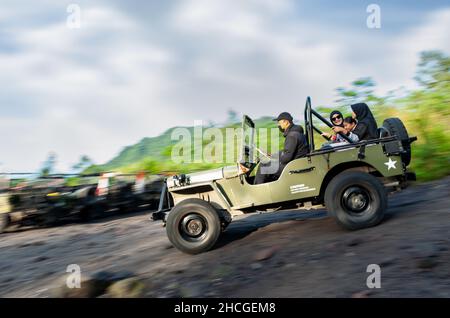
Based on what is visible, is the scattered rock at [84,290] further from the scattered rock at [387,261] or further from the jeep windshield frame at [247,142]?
the scattered rock at [387,261]

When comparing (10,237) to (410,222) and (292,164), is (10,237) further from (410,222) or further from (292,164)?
(410,222)

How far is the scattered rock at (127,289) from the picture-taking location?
487cm

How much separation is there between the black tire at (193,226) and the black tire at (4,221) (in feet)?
17.1

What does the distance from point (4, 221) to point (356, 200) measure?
23.9ft

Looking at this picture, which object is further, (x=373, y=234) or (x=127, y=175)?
(x=127, y=175)

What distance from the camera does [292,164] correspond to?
242 inches

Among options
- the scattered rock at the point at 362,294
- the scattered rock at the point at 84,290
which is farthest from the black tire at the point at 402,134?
the scattered rock at the point at 84,290

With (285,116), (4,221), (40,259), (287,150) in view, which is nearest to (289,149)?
(287,150)

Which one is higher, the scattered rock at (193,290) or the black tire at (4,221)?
the black tire at (4,221)

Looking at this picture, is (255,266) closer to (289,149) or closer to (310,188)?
(310,188)

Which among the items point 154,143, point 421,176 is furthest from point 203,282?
point 154,143
